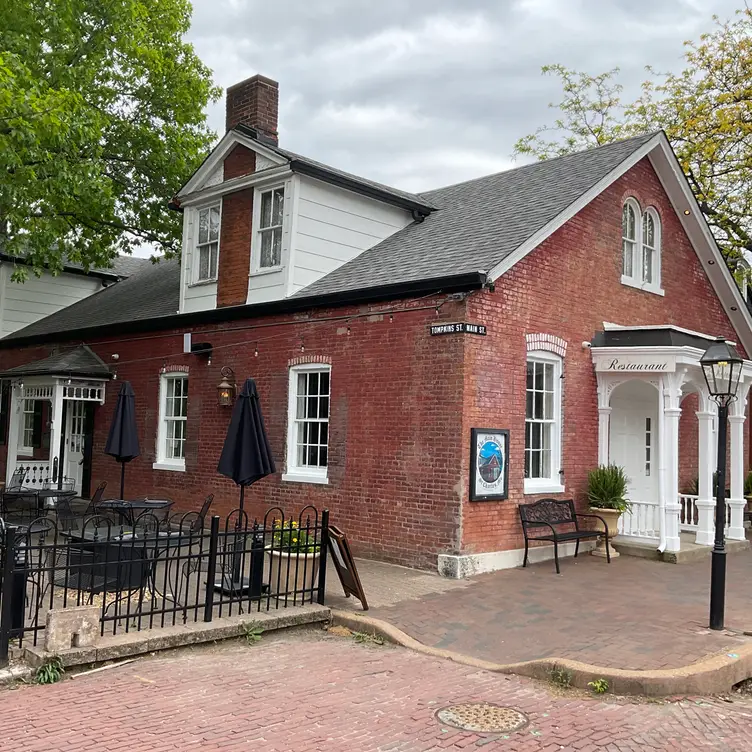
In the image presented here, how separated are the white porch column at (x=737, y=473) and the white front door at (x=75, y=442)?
1388 centimetres

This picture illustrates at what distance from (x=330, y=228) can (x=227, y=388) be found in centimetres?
345

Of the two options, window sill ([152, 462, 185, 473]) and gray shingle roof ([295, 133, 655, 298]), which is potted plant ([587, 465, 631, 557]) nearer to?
gray shingle roof ([295, 133, 655, 298])

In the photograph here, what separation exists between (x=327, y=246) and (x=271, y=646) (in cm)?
836

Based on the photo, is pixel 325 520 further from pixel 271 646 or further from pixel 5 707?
pixel 5 707

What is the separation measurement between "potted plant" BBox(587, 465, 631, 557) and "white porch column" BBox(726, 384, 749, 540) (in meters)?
3.06

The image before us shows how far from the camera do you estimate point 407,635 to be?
24.6 feet

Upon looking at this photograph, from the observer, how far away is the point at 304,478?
12711mm

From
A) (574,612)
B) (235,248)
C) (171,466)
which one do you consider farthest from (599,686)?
(171,466)

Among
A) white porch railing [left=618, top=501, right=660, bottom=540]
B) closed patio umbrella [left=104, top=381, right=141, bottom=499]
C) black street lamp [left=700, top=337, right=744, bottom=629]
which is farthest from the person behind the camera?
white porch railing [left=618, top=501, right=660, bottom=540]

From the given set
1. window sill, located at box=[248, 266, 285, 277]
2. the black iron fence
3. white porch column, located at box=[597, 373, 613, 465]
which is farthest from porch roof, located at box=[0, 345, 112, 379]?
white porch column, located at box=[597, 373, 613, 465]

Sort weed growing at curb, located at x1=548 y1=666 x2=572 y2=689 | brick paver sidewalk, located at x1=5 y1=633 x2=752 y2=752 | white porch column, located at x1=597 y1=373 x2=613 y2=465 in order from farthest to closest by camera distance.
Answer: white porch column, located at x1=597 y1=373 x2=613 y2=465, weed growing at curb, located at x1=548 y1=666 x2=572 y2=689, brick paver sidewalk, located at x1=5 y1=633 x2=752 y2=752

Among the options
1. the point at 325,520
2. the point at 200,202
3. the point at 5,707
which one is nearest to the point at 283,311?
the point at 200,202

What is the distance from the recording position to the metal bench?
11009mm

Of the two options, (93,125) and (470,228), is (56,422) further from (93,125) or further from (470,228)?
(470,228)
